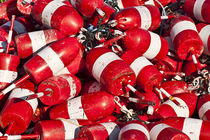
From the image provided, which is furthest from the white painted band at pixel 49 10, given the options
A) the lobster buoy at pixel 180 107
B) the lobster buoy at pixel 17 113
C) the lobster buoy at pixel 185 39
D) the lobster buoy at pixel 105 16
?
the lobster buoy at pixel 180 107

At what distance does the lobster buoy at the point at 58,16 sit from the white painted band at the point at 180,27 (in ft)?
4.15

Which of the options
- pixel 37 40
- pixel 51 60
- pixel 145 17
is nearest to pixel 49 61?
pixel 51 60

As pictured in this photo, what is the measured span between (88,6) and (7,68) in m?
1.32

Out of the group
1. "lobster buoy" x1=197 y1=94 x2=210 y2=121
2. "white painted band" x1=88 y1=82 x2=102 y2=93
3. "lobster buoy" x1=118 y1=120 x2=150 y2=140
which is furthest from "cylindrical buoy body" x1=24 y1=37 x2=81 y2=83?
"lobster buoy" x1=197 y1=94 x2=210 y2=121

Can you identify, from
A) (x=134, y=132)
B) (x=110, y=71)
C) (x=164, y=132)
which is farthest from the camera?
(x=110, y=71)

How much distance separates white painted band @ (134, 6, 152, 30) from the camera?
13.1 feet

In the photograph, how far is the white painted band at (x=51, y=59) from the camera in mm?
3434

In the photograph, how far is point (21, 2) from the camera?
4355mm

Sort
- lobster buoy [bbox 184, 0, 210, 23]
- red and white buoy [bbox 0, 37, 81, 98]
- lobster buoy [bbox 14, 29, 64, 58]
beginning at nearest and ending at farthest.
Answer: red and white buoy [bbox 0, 37, 81, 98] < lobster buoy [bbox 14, 29, 64, 58] < lobster buoy [bbox 184, 0, 210, 23]

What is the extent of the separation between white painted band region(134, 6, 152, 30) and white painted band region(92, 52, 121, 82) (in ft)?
2.75

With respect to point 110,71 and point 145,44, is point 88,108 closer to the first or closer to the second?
point 110,71

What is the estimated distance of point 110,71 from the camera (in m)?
3.26

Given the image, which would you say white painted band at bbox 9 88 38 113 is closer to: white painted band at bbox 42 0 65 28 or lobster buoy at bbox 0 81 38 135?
lobster buoy at bbox 0 81 38 135

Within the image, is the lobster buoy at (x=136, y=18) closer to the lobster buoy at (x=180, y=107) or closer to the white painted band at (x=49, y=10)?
the white painted band at (x=49, y=10)
